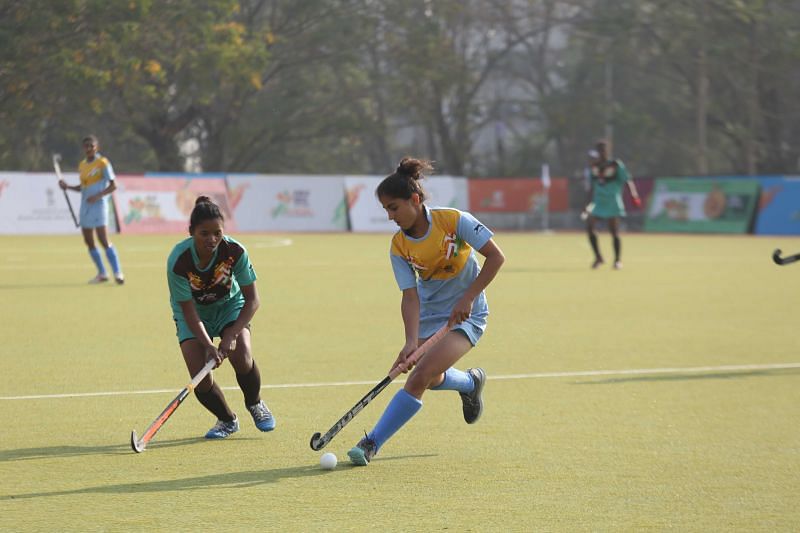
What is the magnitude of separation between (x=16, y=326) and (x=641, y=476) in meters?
8.16

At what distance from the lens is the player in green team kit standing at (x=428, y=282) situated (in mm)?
6496

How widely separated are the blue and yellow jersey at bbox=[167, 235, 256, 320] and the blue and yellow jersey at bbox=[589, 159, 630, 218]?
1477cm

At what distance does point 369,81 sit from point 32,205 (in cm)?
2103

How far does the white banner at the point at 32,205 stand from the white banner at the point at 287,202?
5.20 metres

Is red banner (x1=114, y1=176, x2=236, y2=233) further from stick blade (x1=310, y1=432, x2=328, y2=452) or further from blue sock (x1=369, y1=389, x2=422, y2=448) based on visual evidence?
blue sock (x1=369, y1=389, x2=422, y2=448)

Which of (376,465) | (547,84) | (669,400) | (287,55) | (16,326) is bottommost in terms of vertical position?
(547,84)

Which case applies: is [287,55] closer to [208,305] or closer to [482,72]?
Result: [482,72]

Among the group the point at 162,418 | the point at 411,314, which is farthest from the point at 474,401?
the point at 162,418

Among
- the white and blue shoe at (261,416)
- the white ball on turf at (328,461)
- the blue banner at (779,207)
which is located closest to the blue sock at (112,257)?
the white and blue shoe at (261,416)

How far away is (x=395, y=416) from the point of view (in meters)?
6.48

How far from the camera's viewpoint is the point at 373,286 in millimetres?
18203

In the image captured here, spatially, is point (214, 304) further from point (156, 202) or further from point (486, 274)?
point (156, 202)

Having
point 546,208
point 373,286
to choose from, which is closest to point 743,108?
point 546,208

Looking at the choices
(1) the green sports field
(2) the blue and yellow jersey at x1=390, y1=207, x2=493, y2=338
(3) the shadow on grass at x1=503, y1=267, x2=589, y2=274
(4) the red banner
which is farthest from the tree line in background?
(2) the blue and yellow jersey at x1=390, y1=207, x2=493, y2=338
